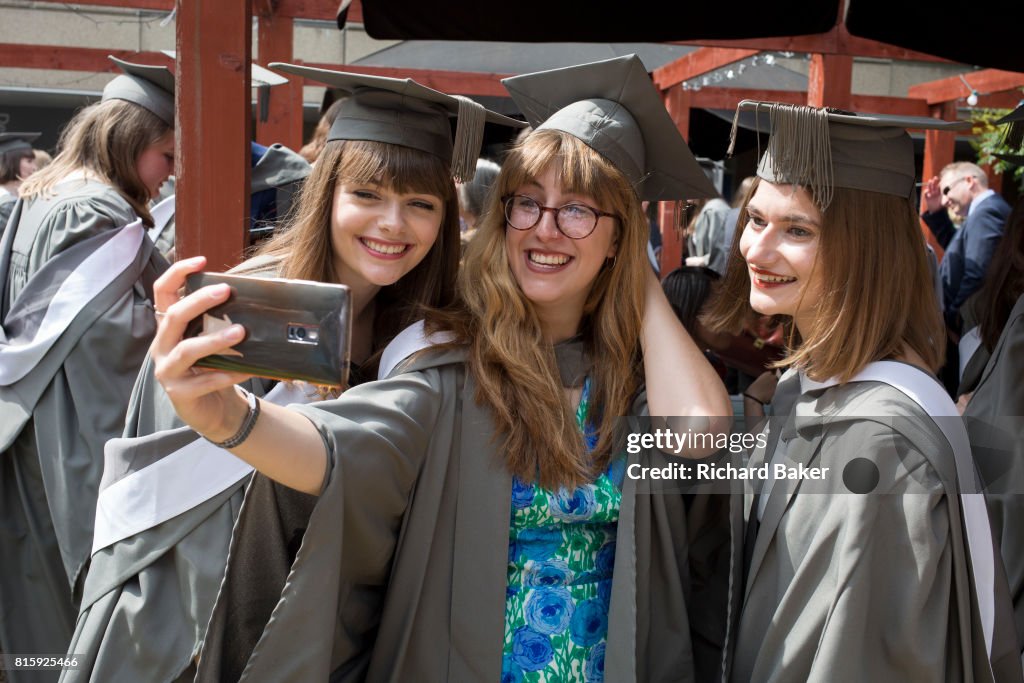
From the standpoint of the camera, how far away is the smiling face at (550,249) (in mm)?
2061

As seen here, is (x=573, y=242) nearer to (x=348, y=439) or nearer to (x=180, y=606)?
(x=348, y=439)

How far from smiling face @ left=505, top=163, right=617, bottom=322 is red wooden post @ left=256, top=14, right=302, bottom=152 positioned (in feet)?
14.1

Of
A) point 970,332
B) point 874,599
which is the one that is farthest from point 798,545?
Answer: point 970,332

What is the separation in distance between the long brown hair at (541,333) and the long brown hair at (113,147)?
1.86 m

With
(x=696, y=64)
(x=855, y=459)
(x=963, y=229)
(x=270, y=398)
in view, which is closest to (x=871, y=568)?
(x=855, y=459)

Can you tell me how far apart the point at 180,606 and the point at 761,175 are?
1569 millimetres

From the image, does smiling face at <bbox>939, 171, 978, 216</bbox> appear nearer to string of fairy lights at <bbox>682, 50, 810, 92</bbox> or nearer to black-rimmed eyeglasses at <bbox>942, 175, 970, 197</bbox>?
black-rimmed eyeglasses at <bbox>942, 175, 970, 197</bbox>

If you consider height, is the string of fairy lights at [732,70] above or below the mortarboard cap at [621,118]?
above

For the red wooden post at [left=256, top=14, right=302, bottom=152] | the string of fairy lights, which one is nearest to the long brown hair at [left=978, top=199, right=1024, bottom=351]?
the string of fairy lights

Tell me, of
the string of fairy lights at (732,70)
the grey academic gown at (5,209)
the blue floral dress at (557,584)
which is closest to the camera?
the blue floral dress at (557,584)

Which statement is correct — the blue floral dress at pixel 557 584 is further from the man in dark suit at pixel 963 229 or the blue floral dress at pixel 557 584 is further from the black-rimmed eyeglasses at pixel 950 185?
the black-rimmed eyeglasses at pixel 950 185

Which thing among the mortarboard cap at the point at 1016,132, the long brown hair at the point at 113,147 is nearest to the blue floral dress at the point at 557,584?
the mortarboard cap at the point at 1016,132

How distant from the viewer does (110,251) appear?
313 centimetres

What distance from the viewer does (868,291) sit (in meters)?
1.94
